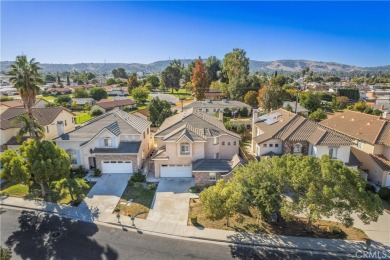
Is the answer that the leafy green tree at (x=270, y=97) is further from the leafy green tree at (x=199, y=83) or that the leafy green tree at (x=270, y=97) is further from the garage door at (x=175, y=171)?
the garage door at (x=175, y=171)

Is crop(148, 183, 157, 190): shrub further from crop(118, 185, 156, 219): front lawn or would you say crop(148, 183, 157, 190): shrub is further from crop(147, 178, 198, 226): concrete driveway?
crop(147, 178, 198, 226): concrete driveway

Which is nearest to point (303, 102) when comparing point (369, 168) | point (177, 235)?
point (369, 168)

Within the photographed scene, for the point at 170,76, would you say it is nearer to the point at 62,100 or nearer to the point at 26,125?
the point at 62,100

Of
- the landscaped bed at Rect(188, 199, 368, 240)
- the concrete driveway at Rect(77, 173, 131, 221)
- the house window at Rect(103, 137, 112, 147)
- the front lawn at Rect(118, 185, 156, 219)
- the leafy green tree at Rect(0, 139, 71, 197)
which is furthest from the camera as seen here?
the house window at Rect(103, 137, 112, 147)

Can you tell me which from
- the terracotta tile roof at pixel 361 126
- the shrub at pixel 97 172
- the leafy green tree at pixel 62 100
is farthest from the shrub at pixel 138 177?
the leafy green tree at pixel 62 100

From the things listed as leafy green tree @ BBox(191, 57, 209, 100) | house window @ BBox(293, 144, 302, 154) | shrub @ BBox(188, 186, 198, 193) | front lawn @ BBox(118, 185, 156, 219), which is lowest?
front lawn @ BBox(118, 185, 156, 219)

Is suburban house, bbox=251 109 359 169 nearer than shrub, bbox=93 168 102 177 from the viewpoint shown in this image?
Yes

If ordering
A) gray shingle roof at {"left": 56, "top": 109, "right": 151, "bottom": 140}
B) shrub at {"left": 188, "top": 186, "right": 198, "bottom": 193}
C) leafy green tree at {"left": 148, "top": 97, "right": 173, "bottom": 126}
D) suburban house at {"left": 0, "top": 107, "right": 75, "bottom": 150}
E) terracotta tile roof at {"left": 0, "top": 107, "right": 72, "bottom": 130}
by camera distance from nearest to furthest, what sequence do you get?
shrub at {"left": 188, "top": 186, "right": 198, "bottom": 193}
gray shingle roof at {"left": 56, "top": 109, "right": 151, "bottom": 140}
suburban house at {"left": 0, "top": 107, "right": 75, "bottom": 150}
terracotta tile roof at {"left": 0, "top": 107, "right": 72, "bottom": 130}
leafy green tree at {"left": 148, "top": 97, "right": 173, "bottom": 126}

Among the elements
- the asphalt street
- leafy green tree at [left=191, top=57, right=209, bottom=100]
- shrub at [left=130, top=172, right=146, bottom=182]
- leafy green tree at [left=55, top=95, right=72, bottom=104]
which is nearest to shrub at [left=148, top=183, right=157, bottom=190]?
shrub at [left=130, top=172, right=146, bottom=182]
